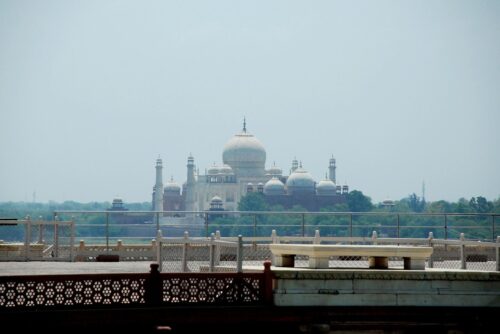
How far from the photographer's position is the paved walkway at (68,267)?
908 inches

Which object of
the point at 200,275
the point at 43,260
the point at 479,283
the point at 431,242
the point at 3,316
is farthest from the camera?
the point at 43,260

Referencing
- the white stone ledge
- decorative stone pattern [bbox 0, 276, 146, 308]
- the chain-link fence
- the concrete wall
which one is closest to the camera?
decorative stone pattern [bbox 0, 276, 146, 308]

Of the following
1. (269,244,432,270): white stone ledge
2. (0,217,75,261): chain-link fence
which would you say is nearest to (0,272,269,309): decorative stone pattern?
(269,244,432,270): white stone ledge

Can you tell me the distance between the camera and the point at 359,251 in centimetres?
1872

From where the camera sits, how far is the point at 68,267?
2462 centimetres

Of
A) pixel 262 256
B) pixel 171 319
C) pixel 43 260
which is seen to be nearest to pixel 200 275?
pixel 171 319

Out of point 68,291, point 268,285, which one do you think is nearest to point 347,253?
point 268,285

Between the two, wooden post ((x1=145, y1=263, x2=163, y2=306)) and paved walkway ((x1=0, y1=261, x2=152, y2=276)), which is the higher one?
paved walkway ((x1=0, y1=261, x2=152, y2=276))

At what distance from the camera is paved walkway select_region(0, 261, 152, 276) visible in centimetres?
2306

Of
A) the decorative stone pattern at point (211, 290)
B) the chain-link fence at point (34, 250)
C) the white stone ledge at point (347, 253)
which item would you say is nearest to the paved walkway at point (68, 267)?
the chain-link fence at point (34, 250)

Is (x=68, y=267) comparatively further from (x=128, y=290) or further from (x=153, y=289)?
(x=153, y=289)

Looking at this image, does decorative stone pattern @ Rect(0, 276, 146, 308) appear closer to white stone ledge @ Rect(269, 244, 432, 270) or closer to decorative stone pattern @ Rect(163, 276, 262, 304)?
decorative stone pattern @ Rect(163, 276, 262, 304)

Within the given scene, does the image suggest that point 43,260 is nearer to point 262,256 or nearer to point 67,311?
point 262,256

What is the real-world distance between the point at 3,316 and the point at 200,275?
2.59 metres
